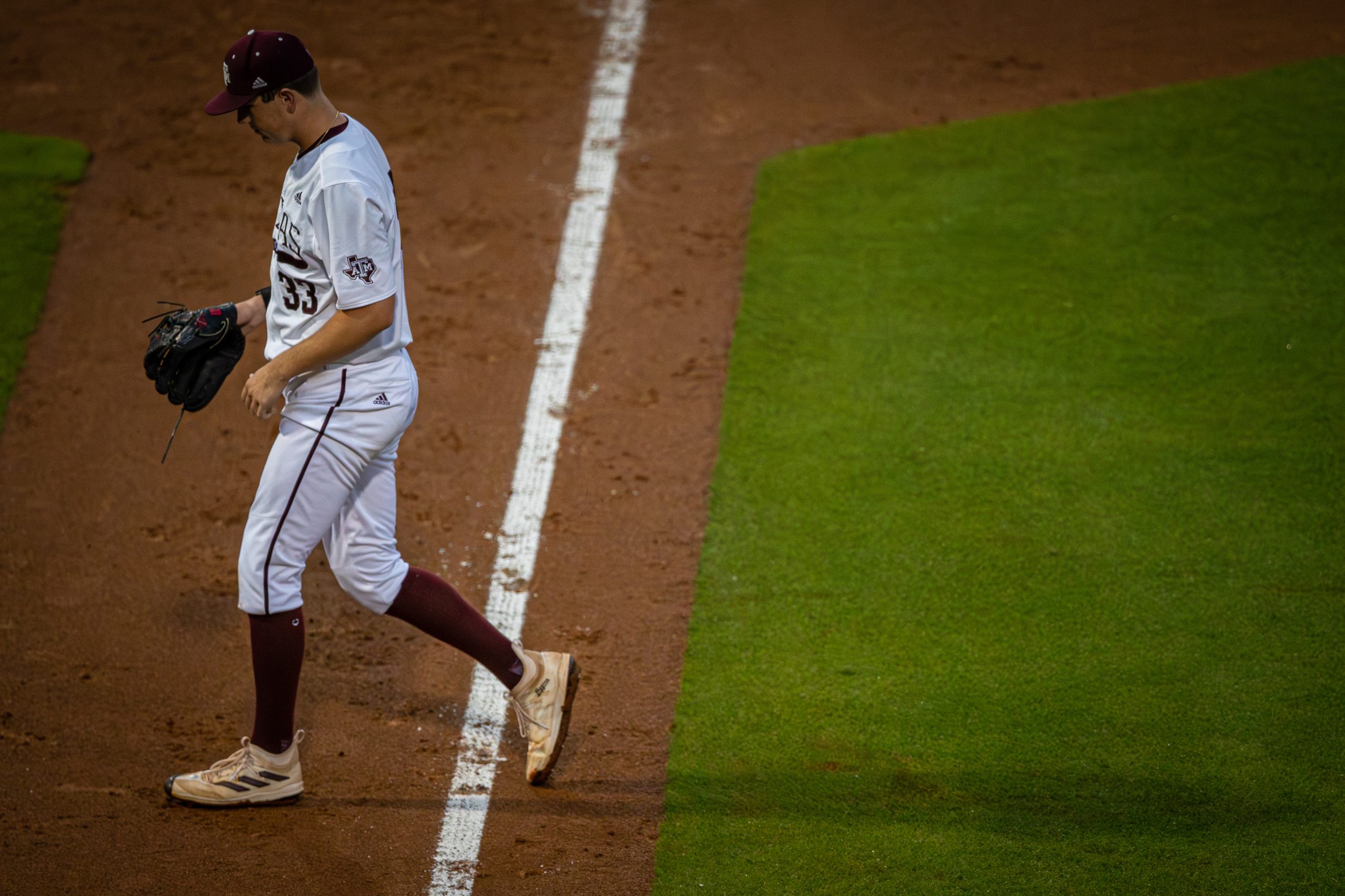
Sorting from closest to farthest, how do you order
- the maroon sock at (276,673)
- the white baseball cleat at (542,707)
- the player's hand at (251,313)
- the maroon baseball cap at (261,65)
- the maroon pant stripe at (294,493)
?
the maroon baseball cap at (261,65)
the maroon pant stripe at (294,493)
the maroon sock at (276,673)
the player's hand at (251,313)
the white baseball cleat at (542,707)

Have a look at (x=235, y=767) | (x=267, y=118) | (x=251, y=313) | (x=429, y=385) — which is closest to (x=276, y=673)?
(x=235, y=767)

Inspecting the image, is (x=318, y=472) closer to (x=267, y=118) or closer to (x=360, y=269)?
(x=360, y=269)

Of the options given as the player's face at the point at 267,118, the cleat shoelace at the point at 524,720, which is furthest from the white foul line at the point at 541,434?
the player's face at the point at 267,118

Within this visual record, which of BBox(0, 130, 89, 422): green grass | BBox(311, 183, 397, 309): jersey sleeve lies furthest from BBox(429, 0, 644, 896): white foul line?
BBox(0, 130, 89, 422): green grass

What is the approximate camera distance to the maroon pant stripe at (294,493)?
2.80m

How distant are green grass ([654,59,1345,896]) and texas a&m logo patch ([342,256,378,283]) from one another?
163 centimetres

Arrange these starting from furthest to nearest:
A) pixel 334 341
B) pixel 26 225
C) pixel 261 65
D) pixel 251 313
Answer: pixel 26 225 → pixel 251 313 → pixel 334 341 → pixel 261 65

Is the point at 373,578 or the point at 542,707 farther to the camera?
the point at 542,707

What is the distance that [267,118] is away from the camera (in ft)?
8.87

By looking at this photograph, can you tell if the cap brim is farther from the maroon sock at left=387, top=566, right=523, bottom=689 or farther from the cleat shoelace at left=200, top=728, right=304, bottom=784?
the cleat shoelace at left=200, top=728, right=304, bottom=784

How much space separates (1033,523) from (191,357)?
2861 millimetres

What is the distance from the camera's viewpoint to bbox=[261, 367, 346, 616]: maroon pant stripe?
9.19 ft

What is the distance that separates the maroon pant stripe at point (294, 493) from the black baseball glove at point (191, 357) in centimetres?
36

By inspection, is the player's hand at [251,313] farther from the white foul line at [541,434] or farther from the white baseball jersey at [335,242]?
the white foul line at [541,434]
